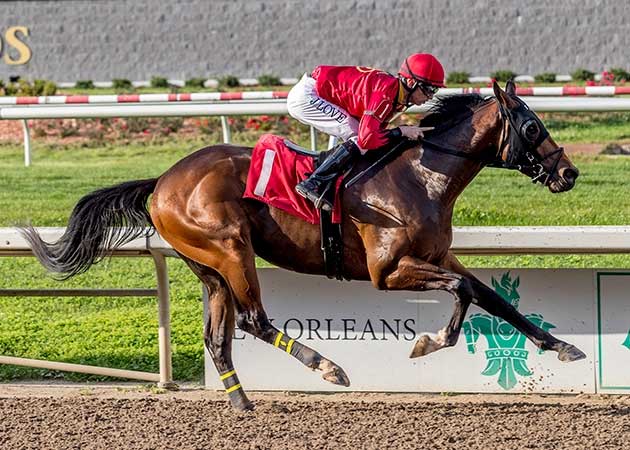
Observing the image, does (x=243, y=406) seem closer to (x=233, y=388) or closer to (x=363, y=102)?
(x=233, y=388)

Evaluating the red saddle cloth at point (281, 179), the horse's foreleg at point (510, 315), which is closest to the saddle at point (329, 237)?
the red saddle cloth at point (281, 179)

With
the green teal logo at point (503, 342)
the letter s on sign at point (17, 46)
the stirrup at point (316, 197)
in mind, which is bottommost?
the green teal logo at point (503, 342)

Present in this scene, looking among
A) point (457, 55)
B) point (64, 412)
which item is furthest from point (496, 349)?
point (457, 55)

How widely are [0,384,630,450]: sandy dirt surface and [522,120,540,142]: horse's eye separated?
1210 mm

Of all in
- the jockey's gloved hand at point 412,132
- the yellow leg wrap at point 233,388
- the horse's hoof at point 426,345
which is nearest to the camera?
the horse's hoof at point 426,345

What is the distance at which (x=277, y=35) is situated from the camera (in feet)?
80.4

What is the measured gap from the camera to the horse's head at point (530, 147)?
16.9ft

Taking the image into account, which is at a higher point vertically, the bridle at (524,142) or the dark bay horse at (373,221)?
the bridle at (524,142)

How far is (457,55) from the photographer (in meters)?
Result: 23.8

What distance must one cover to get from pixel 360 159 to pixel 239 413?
4.12 feet

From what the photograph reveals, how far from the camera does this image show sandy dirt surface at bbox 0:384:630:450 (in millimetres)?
4754

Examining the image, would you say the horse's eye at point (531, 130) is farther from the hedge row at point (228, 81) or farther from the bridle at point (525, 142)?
the hedge row at point (228, 81)

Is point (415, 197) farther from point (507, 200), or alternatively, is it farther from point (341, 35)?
point (341, 35)

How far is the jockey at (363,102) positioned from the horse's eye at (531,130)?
435 mm
